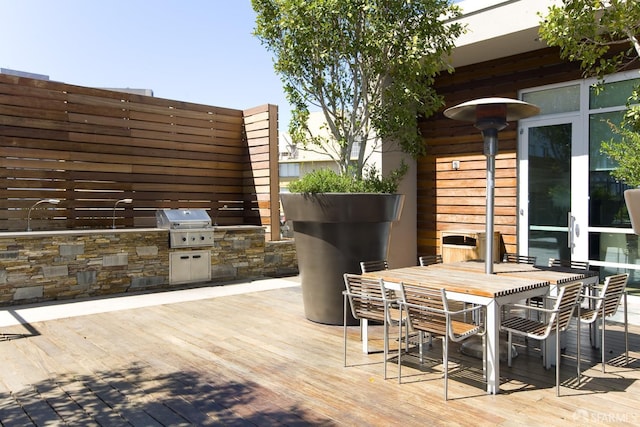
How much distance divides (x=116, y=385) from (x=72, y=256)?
135 inches

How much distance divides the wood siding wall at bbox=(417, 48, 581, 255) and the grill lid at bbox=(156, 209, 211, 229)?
3513 mm

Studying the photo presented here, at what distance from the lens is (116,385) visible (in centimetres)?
326

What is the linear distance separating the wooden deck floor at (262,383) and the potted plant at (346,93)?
72cm

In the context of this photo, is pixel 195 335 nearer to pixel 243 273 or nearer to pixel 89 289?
pixel 89 289

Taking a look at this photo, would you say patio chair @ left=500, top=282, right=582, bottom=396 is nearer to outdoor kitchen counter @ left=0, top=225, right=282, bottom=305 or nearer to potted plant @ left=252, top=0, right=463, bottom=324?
potted plant @ left=252, top=0, right=463, bottom=324

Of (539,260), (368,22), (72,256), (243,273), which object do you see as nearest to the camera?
(368,22)


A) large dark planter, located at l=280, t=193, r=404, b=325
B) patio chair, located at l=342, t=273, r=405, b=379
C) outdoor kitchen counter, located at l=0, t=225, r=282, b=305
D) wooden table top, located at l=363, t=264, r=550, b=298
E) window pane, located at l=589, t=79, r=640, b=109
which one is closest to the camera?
wooden table top, located at l=363, t=264, r=550, b=298

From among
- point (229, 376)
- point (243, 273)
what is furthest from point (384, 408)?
point (243, 273)

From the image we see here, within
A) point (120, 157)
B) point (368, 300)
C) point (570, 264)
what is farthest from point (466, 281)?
point (120, 157)

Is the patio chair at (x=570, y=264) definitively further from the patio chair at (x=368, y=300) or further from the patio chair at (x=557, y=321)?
the patio chair at (x=368, y=300)

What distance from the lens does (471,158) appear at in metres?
7.54

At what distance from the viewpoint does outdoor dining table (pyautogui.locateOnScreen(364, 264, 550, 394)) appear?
310cm

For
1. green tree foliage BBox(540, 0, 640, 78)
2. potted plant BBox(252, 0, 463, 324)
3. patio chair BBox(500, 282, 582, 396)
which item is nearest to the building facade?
potted plant BBox(252, 0, 463, 324)

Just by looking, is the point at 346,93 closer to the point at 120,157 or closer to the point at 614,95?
the point at 614,95
